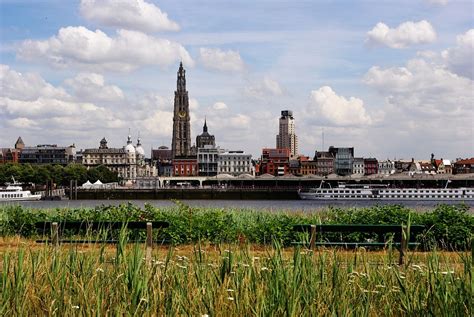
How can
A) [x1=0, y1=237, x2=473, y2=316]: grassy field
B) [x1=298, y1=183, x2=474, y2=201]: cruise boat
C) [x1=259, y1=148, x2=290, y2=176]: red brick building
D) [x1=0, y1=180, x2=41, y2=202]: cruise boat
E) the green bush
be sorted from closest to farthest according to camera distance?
[x1=0, y1=237, x2=473, y2=316]: grassy field < the green bush < [x1=298, y1=183, x2=474, y2=201]: cruise boat < [x1=0, y1=180, x2=41, y2=202]: cruise boat < [x1=259, y1=148, x2=290, y2=176]: red brick building

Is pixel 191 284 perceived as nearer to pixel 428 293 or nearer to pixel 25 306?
pixel 25 306

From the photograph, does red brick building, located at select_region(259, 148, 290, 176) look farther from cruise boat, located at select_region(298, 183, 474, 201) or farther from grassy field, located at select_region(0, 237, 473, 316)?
grassy field, located at select_region(0, 237, 473, 316)

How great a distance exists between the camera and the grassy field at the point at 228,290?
6.61m

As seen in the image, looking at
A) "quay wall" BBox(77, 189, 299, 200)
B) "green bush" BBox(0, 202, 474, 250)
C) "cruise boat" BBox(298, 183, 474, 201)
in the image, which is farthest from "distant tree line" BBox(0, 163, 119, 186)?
"green bush" BBox(0, 202, 474, 250)

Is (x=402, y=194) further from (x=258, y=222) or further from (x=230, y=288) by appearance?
(x=230, y=288)

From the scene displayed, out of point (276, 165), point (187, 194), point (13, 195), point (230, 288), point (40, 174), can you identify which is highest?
point (276, 165)

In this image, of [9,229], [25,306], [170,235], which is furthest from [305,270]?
[9,229]

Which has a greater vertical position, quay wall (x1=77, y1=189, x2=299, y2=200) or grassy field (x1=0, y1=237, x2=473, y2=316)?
grassy field (x1=0, y1=237, x2=473, y2=316)

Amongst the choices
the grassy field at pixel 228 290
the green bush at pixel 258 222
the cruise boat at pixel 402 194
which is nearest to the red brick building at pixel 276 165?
the cruise boat at pixel 402 194

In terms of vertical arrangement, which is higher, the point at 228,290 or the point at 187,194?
the point at 228,290

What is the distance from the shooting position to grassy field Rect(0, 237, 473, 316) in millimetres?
6609

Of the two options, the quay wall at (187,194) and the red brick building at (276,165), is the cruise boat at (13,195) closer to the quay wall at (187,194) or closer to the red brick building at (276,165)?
the quay wall at (187,194)

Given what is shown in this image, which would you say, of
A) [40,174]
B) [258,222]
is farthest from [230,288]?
[40,174]

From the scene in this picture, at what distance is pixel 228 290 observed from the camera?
7039mm
